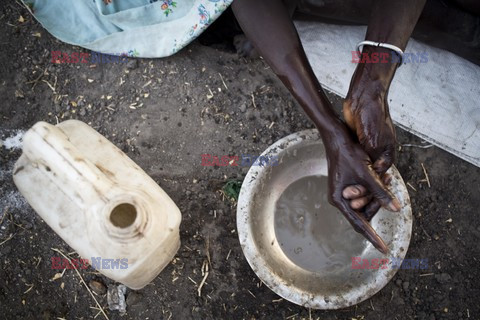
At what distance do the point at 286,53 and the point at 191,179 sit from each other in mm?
763

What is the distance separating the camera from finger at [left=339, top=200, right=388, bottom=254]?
143cm

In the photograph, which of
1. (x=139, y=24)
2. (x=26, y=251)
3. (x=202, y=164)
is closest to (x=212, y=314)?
(x=202, y=164)

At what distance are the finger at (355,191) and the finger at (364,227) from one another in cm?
4

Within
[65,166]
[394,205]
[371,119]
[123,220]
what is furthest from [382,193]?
[65,166]

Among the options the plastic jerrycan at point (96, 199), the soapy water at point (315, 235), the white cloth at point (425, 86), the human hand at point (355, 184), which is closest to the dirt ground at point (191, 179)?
the white cloth at point (425, 86)

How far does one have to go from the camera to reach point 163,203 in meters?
1.45

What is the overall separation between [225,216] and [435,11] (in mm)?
1263

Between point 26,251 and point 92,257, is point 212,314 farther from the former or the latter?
point 26,251

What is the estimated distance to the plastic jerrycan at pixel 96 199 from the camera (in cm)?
127

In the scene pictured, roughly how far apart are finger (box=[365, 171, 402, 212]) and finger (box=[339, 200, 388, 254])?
0.09 meters

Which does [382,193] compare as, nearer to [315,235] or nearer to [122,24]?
[315,235]

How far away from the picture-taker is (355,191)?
1431mm

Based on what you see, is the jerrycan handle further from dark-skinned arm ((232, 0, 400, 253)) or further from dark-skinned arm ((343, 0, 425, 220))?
dark-skinned arm ((343, 0, 425, 220))

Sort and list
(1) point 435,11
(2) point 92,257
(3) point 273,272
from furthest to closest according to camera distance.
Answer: (1) point 435,11 < (3) point 273,272 < (2) point 92,257
